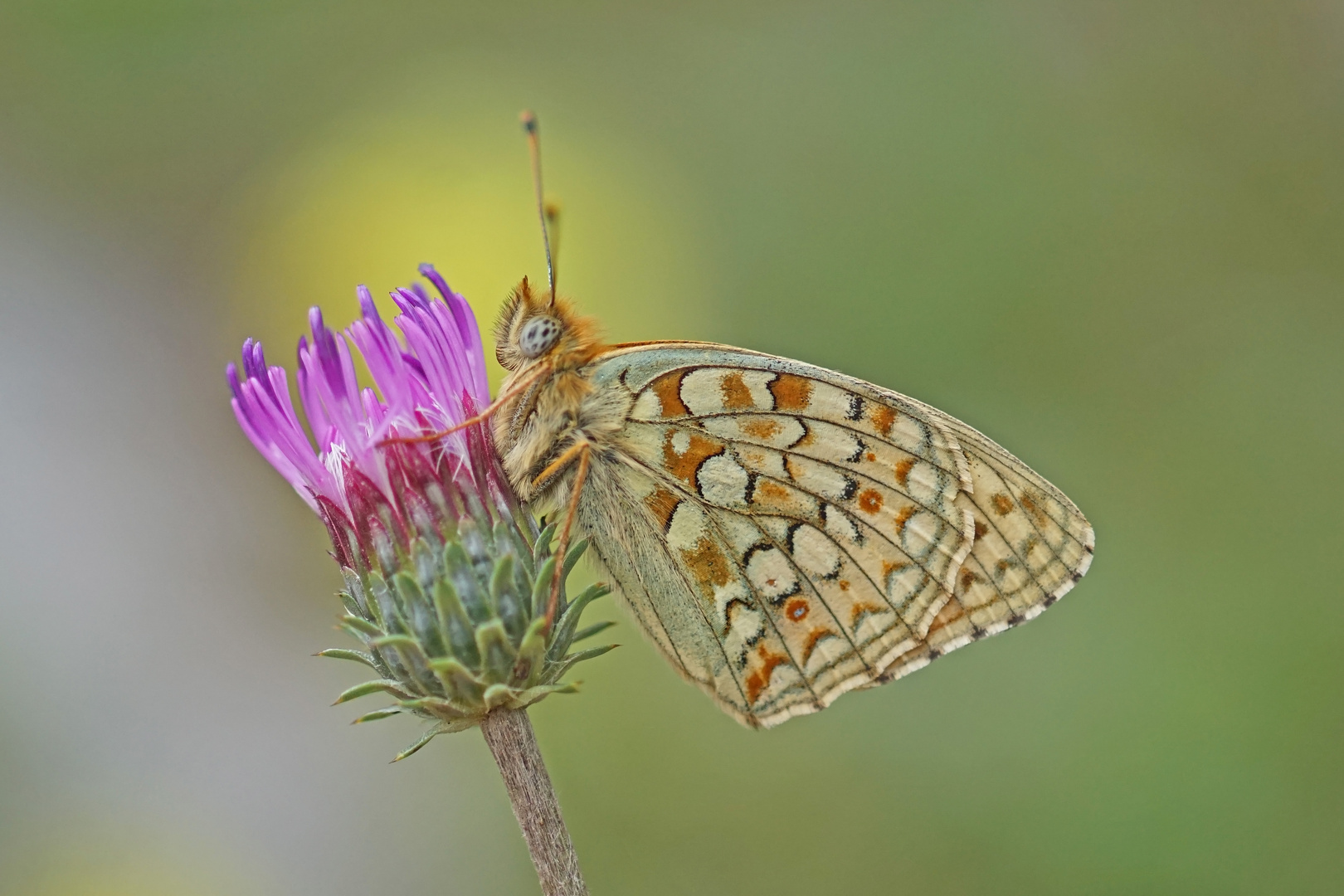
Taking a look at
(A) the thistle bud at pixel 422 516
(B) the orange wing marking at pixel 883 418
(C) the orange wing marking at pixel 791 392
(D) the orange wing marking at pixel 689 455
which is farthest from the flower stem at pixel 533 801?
(B) the orange wing marking at pixel 883 418

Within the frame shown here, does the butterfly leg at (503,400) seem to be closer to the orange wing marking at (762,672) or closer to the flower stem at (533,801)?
the flower stem at (533,801)

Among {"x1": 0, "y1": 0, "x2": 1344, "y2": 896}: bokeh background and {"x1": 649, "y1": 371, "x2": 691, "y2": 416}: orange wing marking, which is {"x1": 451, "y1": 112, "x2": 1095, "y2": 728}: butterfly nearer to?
{"x1": 649, "y1": 371, "x2": 691, "y2": 416}: orange wing marking

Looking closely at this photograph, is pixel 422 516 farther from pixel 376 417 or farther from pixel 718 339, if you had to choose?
pixel 718 339

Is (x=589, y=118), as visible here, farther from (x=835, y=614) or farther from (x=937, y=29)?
(x=835, y=614)

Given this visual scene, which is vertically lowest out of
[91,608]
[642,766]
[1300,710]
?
[1300,710]

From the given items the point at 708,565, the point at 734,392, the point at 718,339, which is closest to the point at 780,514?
the point at 708,565

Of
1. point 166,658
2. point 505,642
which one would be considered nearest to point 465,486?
point 505,642

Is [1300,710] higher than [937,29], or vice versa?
[937,29]
